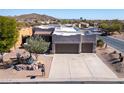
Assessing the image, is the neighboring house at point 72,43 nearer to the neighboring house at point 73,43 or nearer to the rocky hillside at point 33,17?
the neighboring house at point 73,43

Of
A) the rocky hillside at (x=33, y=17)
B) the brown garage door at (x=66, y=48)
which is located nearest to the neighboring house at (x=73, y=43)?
the brown garage door at (x=66, y=48)

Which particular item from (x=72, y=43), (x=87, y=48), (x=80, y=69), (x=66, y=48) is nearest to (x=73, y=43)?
(x=72, y=43)

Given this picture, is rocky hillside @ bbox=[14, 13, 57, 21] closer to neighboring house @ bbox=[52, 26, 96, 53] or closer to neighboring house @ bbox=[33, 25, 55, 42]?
neighboring house @ bbox=[33, 25, 55, 42]

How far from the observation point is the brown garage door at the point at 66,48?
32594mm

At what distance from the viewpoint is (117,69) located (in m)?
22.2

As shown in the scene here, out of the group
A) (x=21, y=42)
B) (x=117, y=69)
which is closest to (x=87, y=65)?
(x=117, y=69)

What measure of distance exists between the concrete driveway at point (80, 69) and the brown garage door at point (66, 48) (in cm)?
542

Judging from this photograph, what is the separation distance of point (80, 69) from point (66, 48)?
35.5ft

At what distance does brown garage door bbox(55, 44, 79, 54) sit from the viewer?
32594 mm

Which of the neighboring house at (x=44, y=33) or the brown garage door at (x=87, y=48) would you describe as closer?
the brown garage door at (x=87, y=48)

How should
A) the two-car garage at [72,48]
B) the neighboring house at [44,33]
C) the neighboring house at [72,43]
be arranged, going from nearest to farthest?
the neighboring house at [72,43], the two-car garage at [72,48], the neighboring house at [44,33]

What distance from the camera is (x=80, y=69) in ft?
73.1

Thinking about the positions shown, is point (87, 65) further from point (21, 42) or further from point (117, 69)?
point (21, 42)

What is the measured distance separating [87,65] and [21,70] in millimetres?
6509
